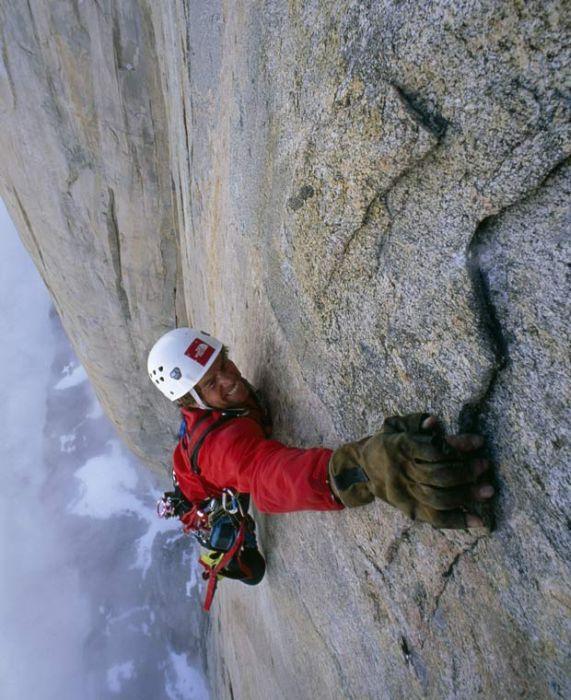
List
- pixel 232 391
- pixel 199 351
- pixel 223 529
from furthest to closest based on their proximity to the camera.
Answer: pixel 223 529 → pixel 199 351 → pixel 232 391

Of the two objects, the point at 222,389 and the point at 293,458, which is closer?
the point at 293,458

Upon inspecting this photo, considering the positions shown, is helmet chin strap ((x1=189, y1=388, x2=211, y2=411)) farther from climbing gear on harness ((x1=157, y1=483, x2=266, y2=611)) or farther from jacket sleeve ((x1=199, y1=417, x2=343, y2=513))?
climbing gear on harness ((x1=157, y1=483, x2=266, y2=611))

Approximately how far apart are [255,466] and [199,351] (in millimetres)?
943

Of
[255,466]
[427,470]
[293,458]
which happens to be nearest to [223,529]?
[255,466]

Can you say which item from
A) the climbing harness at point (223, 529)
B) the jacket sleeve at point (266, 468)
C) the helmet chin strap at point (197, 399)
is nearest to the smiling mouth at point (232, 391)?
the helmet chin strap at point (197, 399)

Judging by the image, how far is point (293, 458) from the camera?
1.87 metres

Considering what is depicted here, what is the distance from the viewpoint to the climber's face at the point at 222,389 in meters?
2.67

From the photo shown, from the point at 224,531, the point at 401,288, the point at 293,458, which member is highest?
the point at 401,288

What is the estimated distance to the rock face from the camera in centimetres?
108

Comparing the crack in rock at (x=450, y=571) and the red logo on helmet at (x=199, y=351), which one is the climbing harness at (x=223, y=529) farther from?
the crack in rock at (x=450, y=571)

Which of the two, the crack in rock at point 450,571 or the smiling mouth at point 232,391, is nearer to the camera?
the crack in rock at point 450,571

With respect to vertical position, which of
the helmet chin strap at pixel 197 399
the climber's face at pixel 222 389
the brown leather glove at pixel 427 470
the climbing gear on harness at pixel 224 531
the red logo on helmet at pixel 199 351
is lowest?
the climbing gear on harness at pixel 224 531

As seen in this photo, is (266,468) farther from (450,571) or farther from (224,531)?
(224,531)

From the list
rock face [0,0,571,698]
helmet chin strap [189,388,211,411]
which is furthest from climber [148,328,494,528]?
rock face [0,0,571,698]
